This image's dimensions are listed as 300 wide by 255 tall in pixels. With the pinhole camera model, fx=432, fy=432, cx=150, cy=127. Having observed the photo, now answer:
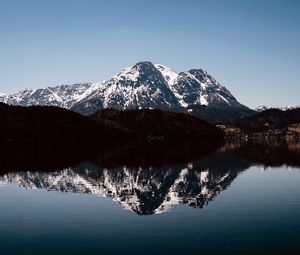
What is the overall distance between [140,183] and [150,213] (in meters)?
41.0

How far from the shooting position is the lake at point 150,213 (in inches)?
1902

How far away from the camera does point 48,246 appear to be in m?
48.6

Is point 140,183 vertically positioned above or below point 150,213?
above

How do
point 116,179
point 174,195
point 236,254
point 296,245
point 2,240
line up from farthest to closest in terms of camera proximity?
1. point 116,179
2. point 174,195
3. point 2,240
4. point 296,245
5. point 236,254

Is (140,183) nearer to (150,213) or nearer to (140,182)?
(140,182)

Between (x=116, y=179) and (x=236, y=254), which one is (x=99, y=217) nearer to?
(x=236, y=254)

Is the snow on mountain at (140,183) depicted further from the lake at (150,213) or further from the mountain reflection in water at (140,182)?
the lake at (150,213)

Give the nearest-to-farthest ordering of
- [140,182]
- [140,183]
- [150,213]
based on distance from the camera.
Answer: [150,213] → [140,183] → [140,182]

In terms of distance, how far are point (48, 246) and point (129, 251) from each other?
31.7ft

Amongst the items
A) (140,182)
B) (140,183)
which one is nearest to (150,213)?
(140,183)

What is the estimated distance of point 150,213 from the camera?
6856 cm

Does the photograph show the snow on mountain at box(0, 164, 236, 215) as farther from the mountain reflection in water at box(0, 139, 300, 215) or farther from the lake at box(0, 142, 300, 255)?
the lake at box(0, 142, 300, 255)

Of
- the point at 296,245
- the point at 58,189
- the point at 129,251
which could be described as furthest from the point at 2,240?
the point at 58,189

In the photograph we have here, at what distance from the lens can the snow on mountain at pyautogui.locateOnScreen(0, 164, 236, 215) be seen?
267 ft
